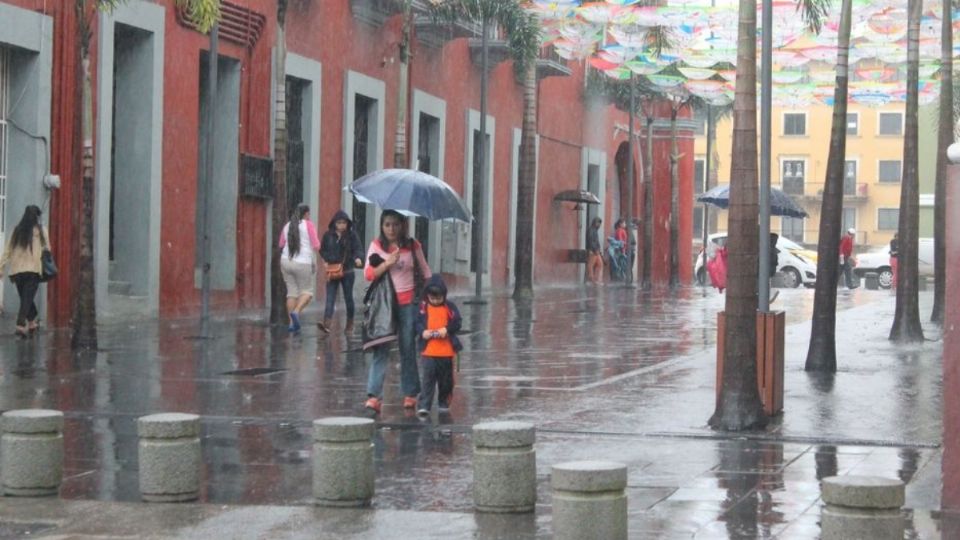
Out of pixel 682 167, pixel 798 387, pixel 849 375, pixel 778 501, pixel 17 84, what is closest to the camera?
pixel 778 501

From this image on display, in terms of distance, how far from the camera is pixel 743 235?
13.8 metres

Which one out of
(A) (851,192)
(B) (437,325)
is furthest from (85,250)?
(A) (851,192)

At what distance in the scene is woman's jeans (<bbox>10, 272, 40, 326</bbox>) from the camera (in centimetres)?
2120

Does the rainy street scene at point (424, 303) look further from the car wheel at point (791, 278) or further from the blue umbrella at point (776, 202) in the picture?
the car wheel at point (791, 278)

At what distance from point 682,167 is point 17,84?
40.0 meters

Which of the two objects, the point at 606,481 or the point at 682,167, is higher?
the point at 682,167

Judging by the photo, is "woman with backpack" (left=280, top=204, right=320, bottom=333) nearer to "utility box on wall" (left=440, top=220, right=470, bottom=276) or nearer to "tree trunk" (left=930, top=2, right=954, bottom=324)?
"tree trunk" (left=930, top=2, right=954, bottom=324)

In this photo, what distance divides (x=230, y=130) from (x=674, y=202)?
89.3 ft

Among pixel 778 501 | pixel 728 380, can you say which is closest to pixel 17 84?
pixel 728 380

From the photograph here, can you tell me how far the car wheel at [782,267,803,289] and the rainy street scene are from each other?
827cm

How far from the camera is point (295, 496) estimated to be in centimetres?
1022

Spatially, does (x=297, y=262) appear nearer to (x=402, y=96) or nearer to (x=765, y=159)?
(x=402, y=96)

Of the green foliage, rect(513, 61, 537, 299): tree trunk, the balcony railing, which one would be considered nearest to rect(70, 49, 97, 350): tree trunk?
the green foliage

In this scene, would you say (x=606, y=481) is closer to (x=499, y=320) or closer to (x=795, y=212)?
(x=795, y=212)
